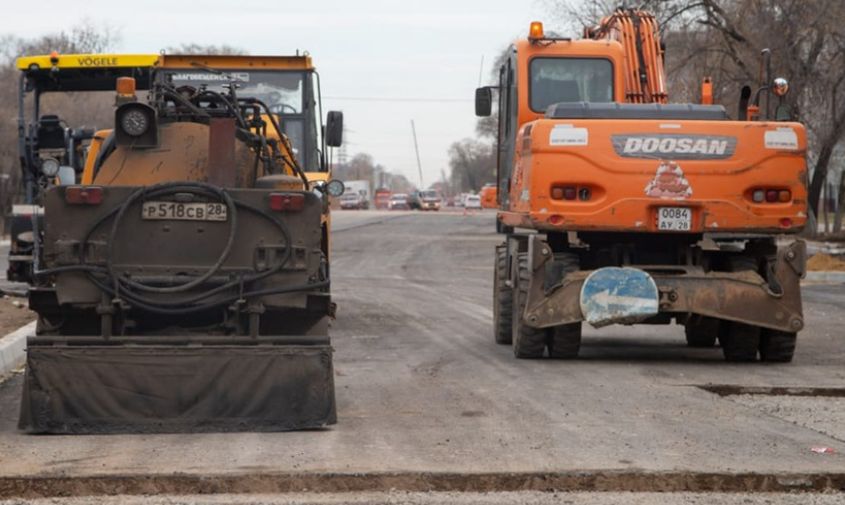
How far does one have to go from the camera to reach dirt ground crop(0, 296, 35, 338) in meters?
15.2

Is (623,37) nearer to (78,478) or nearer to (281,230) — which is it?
(281,230)

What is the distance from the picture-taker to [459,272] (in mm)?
31562

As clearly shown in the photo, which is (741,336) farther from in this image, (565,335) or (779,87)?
(779,87)

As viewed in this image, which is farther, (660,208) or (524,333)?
(524,333)

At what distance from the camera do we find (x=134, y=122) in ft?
35.6

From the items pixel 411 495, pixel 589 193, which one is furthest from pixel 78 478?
pixel 589 193

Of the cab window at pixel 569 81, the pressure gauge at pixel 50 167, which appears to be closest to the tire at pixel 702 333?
the cab window at pixel 569 81

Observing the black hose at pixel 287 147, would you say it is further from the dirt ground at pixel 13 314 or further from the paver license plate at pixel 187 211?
the dirt ground at pixel 13 314

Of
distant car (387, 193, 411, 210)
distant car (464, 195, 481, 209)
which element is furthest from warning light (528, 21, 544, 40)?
distant car (387, 193, 411, 210)

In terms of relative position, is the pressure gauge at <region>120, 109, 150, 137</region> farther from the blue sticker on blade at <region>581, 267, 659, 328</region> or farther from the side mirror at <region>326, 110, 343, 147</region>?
the side mirror at <region>326, 110, 343, 147</region>

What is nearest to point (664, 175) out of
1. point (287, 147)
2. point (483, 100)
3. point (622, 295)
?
point (622, 295)

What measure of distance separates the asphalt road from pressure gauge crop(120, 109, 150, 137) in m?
2.22

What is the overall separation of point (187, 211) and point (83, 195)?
2.24 ft

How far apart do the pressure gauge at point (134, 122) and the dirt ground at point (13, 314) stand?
413cm
